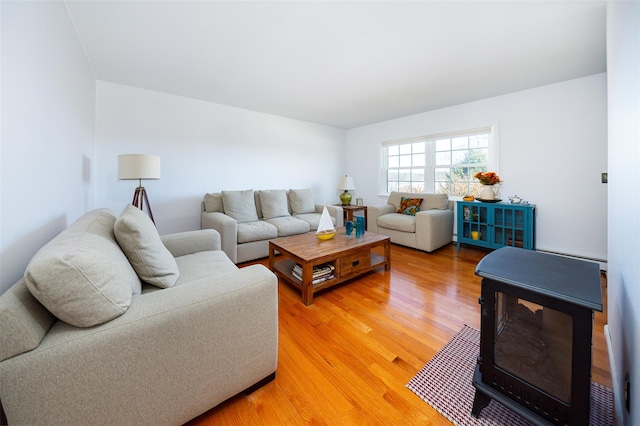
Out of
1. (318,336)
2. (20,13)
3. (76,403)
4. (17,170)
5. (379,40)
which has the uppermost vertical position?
(379,40)

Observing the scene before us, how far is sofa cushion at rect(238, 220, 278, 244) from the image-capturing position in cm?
306

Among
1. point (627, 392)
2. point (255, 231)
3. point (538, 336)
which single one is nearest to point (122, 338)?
point (538, 336)

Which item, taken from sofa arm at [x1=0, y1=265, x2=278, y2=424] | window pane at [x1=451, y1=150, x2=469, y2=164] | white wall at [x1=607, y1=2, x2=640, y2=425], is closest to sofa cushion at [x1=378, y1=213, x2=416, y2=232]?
window pane at [x1=451, y1=150, x2=469, y2=164]

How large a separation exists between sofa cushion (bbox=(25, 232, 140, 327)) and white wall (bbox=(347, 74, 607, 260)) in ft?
14.2

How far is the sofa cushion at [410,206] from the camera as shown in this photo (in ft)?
13.2

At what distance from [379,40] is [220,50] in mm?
1432

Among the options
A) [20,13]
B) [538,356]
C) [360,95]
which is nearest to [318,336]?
[538,356]

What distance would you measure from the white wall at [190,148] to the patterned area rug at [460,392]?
3.54m

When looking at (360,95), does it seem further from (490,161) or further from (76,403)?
(76,403)

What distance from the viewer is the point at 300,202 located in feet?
13.8

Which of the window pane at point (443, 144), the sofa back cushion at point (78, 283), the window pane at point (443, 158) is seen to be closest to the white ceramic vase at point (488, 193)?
the window pane at point (443, 158)

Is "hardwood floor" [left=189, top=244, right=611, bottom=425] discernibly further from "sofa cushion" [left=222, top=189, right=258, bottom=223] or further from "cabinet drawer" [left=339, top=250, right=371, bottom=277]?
"sofa cushion" [left=222, top=189, right=258, bottom=223]

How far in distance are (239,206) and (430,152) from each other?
3.35 m

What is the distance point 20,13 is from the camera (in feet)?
3.63
